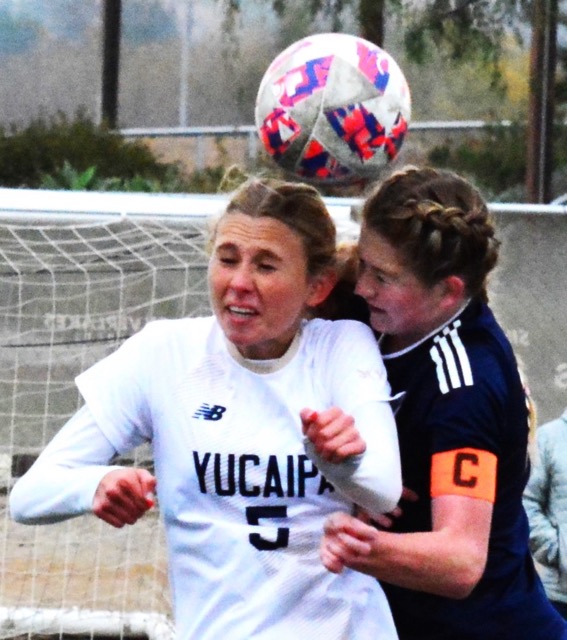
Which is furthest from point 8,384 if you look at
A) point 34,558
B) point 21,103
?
point 21,103

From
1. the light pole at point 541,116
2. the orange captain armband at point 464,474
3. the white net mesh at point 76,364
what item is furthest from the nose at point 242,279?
the light pole at point 541,116

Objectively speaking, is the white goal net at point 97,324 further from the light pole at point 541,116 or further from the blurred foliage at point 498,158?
the blurred foliage at point 498,158

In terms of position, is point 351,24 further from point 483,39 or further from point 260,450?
point 260,450

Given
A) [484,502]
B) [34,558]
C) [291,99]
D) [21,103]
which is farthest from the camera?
[21,103]

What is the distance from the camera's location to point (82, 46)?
3669cm

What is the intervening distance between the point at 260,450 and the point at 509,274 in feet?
17.6

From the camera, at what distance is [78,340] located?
23.6ft

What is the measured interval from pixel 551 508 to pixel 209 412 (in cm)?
263

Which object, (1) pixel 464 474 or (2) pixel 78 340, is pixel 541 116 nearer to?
(2) pixel 78 340

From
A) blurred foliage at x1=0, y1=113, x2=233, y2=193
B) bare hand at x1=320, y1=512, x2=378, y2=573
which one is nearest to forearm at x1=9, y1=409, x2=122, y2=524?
bare hand at x1=320, y1=512, x2=378, y2=573

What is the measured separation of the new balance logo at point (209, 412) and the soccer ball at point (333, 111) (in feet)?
7.69

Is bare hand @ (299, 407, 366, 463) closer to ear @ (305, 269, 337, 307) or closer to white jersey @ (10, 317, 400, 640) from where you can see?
white jersey @ (10, 317, 400, 640)

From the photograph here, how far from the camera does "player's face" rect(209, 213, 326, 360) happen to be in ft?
8.42

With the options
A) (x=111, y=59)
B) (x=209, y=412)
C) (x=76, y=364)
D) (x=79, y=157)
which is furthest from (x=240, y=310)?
(x=111, y=59)
